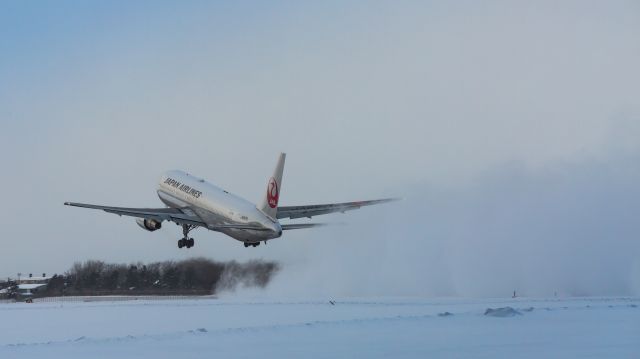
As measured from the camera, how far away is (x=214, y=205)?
292 feet

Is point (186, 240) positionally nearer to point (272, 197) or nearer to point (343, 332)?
point (272, 197)

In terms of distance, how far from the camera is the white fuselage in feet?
274

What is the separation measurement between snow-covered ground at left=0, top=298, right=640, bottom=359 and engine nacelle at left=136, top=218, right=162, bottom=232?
10.1m

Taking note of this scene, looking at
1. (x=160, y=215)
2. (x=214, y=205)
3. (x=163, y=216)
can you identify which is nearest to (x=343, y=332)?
(x=214, y=205)

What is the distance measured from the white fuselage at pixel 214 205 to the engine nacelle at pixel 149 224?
4.51 m

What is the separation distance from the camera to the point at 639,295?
3996 inches

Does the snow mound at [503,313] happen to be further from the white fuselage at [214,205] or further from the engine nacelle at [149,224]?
the engine nacelle at [149,224]

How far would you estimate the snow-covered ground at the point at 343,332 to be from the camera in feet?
147

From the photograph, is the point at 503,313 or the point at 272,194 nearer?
Result: the point at 503,313

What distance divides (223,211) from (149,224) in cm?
963

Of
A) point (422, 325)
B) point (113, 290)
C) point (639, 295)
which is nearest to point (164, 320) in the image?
point (422, 325)

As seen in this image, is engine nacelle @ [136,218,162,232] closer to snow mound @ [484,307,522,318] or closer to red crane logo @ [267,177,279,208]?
red crane logo @ [267,177,279,208]

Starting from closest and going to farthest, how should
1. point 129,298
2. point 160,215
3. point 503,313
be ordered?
1. point 503,313
2. point 160,215
3. point 129,298

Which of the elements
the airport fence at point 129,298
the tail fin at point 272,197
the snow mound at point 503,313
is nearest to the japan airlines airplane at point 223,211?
the tail fin at point 272,197
